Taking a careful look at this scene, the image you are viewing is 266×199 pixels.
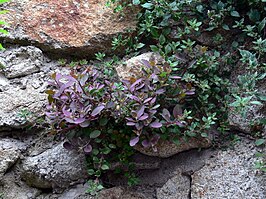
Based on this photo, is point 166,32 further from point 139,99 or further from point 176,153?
point 176,153

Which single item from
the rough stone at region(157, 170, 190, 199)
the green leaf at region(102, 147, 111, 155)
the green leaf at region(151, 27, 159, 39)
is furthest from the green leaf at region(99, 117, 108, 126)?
the green leaf at region(151, 27, 159, 39)

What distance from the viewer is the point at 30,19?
176 cm

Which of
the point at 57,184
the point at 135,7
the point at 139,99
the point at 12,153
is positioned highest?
the point at 135,7

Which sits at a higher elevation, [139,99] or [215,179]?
[139,99]

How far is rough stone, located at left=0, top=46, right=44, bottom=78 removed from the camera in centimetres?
167

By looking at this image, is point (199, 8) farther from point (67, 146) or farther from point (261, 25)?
point (67, 146)

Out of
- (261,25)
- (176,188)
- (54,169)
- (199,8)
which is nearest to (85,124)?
(54,169)

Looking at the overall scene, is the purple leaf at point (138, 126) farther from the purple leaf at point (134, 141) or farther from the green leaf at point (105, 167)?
the green leaf at point (105, 167)

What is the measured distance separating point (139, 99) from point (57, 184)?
0.52 m

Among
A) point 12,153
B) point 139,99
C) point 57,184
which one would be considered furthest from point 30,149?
point 139,99

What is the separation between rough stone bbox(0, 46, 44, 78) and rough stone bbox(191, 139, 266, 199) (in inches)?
35.6

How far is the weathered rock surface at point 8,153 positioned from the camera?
4.90ft

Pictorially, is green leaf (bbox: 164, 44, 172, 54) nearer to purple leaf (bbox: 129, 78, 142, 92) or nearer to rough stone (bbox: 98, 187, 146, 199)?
purple leaf (bbox: 129, 78, 142, 92)

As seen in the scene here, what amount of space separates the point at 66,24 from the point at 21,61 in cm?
29
